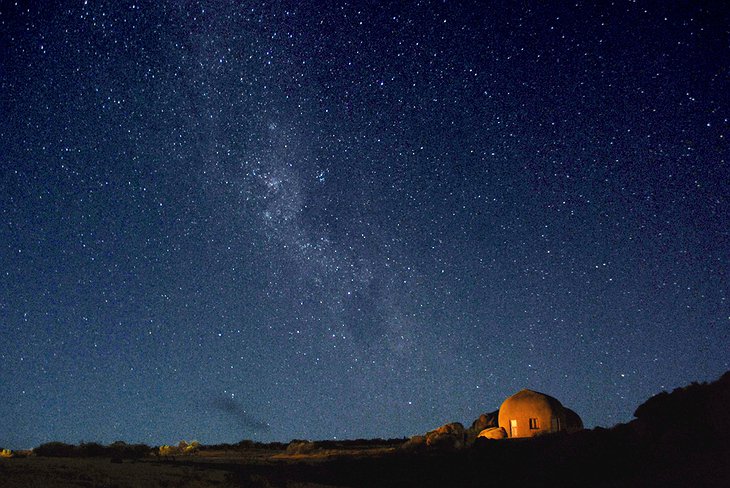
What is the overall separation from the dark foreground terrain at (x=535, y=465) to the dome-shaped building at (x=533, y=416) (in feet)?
32.4

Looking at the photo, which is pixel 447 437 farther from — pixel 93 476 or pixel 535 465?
pixel 93 476

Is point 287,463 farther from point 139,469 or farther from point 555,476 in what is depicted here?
point 555,476

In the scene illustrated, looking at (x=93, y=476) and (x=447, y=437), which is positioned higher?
(x=447, y=437)

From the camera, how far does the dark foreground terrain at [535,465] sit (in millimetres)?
15805

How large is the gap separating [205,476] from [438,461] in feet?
35.6

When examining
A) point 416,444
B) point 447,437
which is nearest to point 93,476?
point 416,444

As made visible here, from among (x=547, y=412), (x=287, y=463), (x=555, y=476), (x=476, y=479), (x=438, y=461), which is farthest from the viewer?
(x=547, y=412)

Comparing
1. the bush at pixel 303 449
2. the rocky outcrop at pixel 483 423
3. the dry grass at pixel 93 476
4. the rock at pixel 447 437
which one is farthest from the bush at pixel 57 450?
the rocky outcrop at pixel 483 423

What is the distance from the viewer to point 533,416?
3606cm

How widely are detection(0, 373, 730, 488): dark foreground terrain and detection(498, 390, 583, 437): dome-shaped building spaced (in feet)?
32.4

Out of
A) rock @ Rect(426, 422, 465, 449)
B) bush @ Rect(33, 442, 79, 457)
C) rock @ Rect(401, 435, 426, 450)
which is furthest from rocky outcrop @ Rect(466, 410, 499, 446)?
bush @ Rect(33, 442, 79, 457)

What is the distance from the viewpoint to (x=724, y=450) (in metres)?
17.0

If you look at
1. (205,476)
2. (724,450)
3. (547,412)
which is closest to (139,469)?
(205,476)

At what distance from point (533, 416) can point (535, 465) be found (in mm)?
15283
